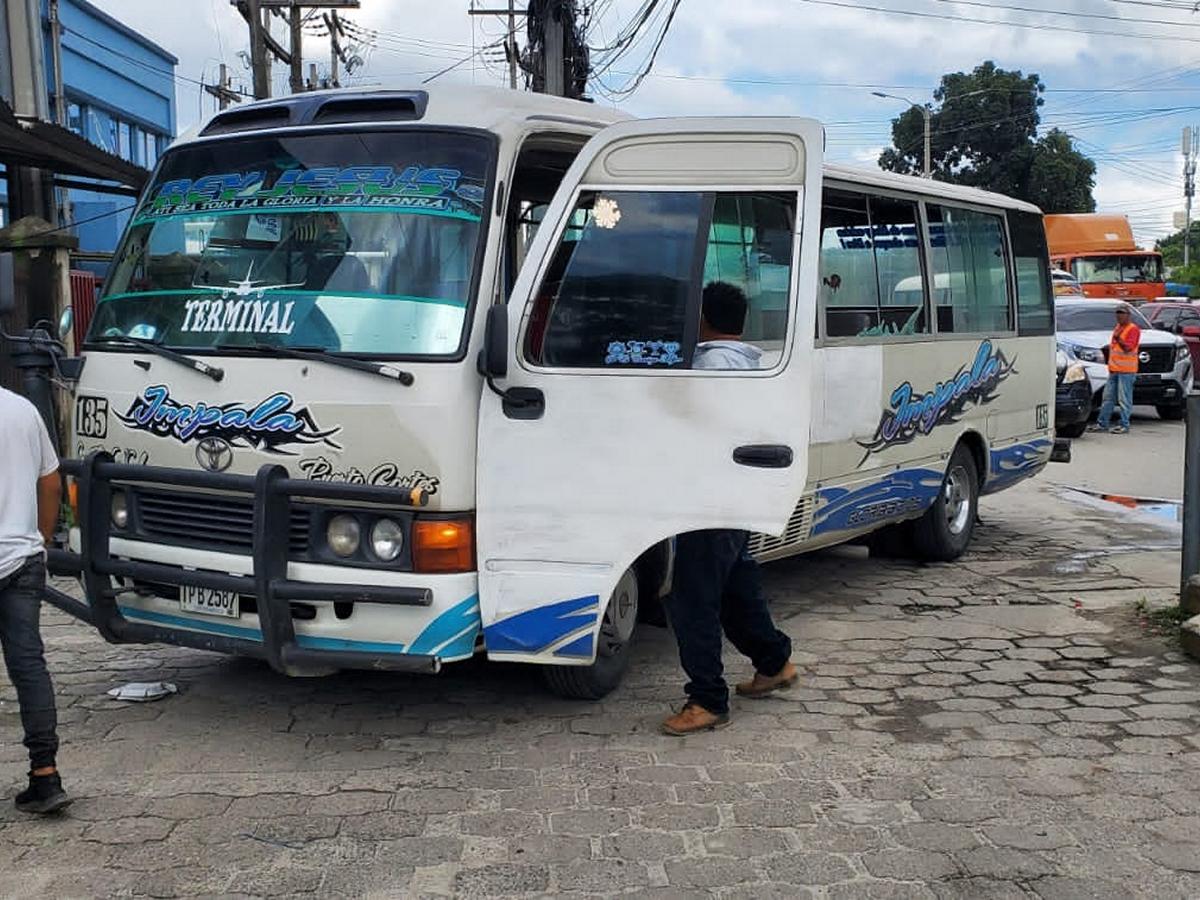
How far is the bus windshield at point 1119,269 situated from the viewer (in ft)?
103

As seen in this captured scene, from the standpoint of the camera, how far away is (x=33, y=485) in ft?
13.7

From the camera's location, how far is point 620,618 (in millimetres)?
5293

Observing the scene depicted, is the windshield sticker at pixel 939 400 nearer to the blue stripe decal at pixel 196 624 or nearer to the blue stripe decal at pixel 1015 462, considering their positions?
the blue stripe decal at pixel 1015 462

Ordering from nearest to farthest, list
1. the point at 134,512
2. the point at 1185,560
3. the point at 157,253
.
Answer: the point at 134,512 < the point at 157,253 < the point at 1185,560

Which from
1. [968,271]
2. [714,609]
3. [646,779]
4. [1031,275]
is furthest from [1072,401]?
[646,779]

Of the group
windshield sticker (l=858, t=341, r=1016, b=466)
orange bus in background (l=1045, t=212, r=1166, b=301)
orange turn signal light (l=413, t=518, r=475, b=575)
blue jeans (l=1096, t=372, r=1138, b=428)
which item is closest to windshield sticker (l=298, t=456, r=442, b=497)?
orange turn signal light (l=413, t=518, r=475, b=575)

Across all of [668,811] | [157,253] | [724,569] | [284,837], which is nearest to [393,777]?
[284,837]

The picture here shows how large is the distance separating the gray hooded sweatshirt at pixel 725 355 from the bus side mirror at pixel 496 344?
733 millimetres

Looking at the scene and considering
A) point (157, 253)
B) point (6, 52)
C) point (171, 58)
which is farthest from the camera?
point (171, 58)

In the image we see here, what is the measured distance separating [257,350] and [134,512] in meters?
0.86

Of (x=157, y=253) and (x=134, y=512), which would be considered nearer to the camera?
(x=134, y=512)

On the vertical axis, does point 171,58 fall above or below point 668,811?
above

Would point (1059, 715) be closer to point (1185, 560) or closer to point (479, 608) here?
point (1185, 560)

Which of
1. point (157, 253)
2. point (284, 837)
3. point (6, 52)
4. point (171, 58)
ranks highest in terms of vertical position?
point (171, 58)
